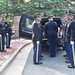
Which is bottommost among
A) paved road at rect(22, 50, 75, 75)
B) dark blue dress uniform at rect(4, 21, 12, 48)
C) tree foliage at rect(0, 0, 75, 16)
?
paved road at rect(22, 50, 75, 75)

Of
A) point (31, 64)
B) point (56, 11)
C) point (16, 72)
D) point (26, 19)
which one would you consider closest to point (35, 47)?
point (31, 64)

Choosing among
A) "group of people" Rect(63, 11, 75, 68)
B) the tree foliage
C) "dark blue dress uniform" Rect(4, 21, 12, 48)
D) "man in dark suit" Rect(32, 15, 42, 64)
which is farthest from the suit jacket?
the tree foliage

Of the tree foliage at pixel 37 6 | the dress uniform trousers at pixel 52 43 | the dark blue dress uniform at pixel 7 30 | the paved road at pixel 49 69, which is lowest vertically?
the paved road at pixel 49 69

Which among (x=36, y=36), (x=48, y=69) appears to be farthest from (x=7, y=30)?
(x=48, y=69)

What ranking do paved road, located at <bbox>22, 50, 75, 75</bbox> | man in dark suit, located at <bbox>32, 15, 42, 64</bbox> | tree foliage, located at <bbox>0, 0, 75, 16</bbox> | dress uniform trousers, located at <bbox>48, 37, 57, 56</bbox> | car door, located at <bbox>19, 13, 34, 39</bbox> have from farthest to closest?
tree foliage, located at <bbox>0, 0, 75, 16</bbox> → car door, located at <bbox>19, 13, 34, 39</bbox> → dress uniform trousers, located at <bbox>48, 37, 57, 56</bbox> → man in dark suit, located at <bbox>32, 15, 42, 64</bbox> → paved road, located at <bbox>22, 50, 75, 75</bbox>

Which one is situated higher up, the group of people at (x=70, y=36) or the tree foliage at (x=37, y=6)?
the tree foliage at (x=37, y=6)

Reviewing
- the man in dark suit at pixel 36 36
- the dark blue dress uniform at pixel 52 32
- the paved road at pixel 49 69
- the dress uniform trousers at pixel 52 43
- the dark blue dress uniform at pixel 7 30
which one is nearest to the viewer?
the paved road at pixel 49 69

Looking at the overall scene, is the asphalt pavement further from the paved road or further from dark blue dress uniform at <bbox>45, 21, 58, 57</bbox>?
dark blue dress uniform at <bbox>45, 21, 58, 57</bbox>

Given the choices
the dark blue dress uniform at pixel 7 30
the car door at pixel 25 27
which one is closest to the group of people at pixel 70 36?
the car door at pixel 25 27

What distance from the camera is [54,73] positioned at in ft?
27.6

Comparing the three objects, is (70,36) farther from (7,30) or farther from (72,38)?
(7,30)

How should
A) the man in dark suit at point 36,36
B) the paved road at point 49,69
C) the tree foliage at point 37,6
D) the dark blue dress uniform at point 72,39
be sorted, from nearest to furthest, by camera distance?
1. the paved road at point 49,69
2. the dark blue dress uniform at point 72,39
3. the man in dark suit at point 36,36
4. the tree foliage at point 37,6

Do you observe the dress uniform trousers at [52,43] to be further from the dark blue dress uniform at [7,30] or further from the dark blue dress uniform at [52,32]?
the dark blue dress uniform at [7,30]

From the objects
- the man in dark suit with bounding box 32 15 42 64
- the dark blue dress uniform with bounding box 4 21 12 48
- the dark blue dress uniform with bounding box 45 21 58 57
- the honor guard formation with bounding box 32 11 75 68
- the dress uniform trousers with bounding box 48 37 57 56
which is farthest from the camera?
the dark blue dress uniform with bounding box 4 21 12 48
